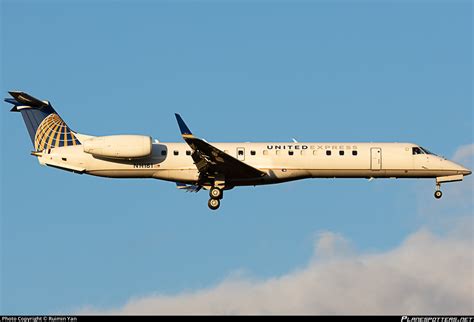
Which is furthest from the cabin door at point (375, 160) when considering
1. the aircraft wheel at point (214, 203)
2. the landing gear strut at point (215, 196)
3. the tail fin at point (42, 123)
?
the tail fin at point (42, 123)

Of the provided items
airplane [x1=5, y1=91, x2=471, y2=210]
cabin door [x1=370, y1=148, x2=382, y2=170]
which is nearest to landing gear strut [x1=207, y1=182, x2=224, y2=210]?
airplane [x1=5, y1=91, x2=471, y2=210]

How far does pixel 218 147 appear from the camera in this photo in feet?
139

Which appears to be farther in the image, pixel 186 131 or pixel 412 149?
pixel 412 149

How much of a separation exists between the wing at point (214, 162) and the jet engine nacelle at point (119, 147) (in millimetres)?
2311

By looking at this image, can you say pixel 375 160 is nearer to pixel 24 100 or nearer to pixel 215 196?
pixel 215 196

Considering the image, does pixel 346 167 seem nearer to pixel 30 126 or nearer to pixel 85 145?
pixel 85 145

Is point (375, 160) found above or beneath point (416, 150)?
beneath

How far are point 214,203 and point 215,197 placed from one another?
0.28m

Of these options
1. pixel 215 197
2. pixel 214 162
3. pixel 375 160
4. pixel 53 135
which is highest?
pixel 53 135

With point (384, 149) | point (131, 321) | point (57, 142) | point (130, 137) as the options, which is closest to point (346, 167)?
point (384, 149)

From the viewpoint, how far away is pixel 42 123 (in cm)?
4362

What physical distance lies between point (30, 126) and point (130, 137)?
16.0 ft

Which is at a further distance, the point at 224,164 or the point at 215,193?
the point at 215,193

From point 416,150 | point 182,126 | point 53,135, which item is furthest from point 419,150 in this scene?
point 53,135
